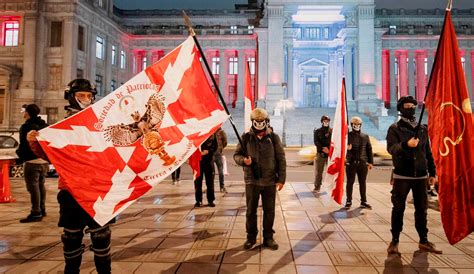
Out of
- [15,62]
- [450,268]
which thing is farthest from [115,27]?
[450,268]

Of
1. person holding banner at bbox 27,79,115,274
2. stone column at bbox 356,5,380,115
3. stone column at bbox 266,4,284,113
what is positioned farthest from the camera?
stone column at bbox 266,4,284,113

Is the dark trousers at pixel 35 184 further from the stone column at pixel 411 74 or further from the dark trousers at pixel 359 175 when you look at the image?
the stone column at pixel 411 74

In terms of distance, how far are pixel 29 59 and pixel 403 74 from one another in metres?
43.2

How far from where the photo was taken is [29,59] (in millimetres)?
34125

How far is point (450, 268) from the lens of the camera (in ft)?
14.4

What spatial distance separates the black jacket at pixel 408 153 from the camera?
5.00 m

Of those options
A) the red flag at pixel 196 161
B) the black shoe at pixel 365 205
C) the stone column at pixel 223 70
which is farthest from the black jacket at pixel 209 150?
the stone column at pixel 223 70

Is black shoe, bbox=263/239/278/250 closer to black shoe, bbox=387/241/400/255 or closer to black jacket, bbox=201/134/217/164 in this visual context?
black shoe, bbox=387/241/400/255

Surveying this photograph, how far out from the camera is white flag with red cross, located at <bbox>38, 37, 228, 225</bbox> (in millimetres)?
3520

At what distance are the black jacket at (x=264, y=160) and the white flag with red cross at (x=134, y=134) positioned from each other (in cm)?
105

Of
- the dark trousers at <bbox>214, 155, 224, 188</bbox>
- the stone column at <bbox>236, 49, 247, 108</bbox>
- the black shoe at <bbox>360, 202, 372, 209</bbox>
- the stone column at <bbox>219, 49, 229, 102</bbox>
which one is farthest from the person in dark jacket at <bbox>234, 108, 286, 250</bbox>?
the stone column at <bbox>219, 49, 229, 102</bbox>

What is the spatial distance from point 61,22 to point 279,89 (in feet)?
75.0

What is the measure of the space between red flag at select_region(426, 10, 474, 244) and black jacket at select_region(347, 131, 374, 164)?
3.82m

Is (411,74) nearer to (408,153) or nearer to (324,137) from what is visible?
(324,137)
